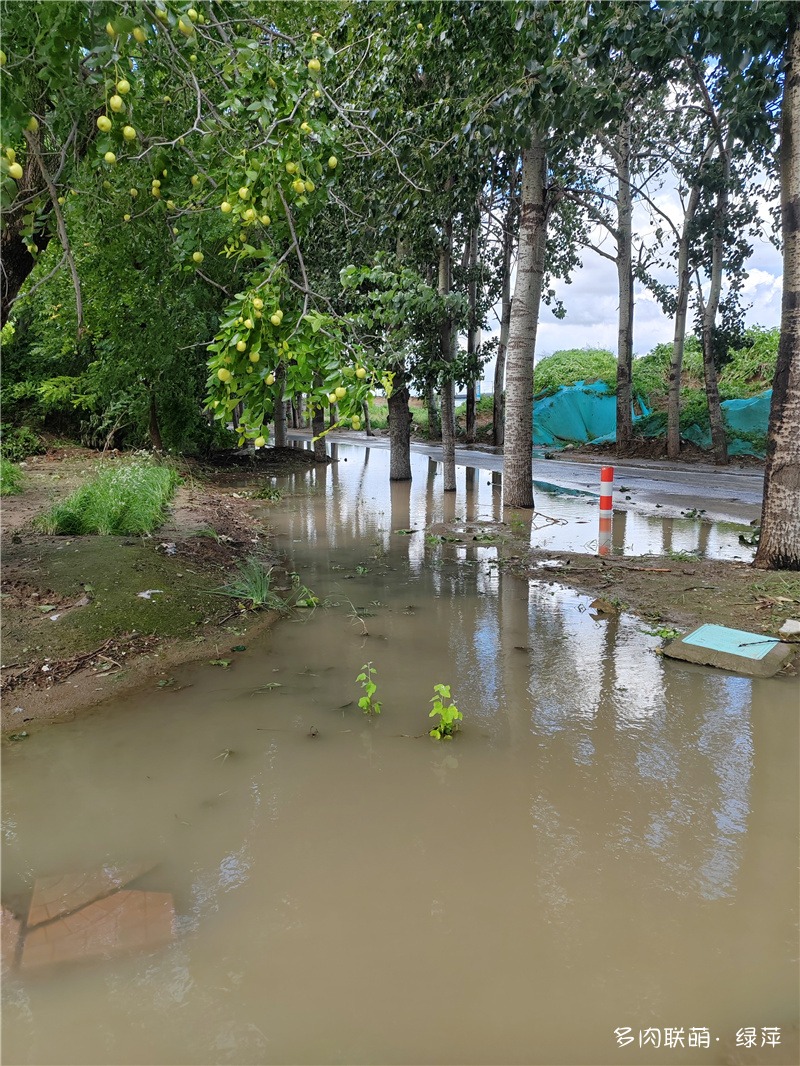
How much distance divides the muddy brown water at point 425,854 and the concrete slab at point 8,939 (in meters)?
0.11

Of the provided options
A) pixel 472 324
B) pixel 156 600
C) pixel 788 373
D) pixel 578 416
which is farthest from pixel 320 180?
pixel 578 416

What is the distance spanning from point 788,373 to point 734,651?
289 cm

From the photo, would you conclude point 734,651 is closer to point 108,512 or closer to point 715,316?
point 108,512

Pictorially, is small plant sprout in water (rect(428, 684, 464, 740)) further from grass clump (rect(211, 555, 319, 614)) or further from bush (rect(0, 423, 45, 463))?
bush (rect(0, 423, 45, 463))

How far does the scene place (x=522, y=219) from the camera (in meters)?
9.79

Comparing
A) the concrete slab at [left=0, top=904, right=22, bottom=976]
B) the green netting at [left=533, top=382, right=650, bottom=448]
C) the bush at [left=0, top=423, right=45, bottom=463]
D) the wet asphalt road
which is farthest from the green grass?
the green netting at [left=533, top=382, right=650, bottom=448]

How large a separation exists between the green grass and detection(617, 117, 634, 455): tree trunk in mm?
15240

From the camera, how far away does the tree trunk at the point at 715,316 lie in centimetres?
1627

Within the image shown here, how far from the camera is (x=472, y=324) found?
21953 mm

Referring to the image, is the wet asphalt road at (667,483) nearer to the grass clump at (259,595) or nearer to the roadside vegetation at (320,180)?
the roadside vegetation at (320,180)

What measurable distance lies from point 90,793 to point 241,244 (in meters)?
3.25

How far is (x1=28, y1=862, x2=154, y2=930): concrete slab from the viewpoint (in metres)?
2.43

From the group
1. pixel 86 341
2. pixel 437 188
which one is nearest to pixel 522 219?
pixel 437 188

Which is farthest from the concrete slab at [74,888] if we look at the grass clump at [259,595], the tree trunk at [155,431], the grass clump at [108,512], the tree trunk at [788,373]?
the tree trunk at [155,431]
